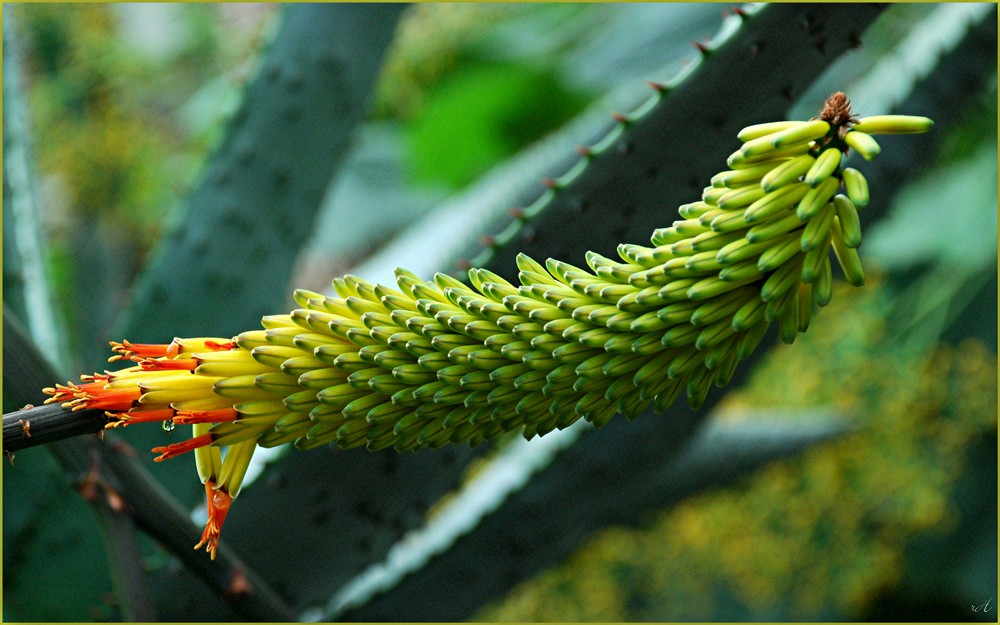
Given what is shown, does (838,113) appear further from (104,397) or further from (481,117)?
(481,117)

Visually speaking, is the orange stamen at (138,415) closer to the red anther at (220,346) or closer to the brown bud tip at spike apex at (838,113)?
the red anther at (220,346)

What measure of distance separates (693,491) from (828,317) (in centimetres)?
35

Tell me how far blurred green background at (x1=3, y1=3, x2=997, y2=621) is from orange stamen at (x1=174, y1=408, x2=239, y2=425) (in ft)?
1.56

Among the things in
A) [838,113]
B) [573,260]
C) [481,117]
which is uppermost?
[481,117]

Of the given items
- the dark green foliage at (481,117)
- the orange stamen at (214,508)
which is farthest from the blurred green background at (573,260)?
the orange stamen at (214,508)

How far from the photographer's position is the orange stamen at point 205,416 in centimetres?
35

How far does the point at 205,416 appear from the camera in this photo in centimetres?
35

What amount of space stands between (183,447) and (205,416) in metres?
0.01

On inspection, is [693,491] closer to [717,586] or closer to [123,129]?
[717,586]

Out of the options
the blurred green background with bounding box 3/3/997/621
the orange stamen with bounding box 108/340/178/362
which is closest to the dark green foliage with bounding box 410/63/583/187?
the blurred green background with bounding box 3/3/997/621

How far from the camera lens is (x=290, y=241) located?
0.95m

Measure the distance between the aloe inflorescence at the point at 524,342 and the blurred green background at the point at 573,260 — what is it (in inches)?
18.9

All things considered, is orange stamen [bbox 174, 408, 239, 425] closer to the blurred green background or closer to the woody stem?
the woody stem

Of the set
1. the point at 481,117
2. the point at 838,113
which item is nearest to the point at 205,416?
the point at 838,113
